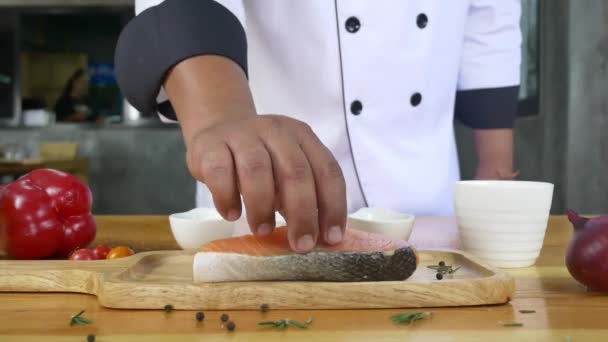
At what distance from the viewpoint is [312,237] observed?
75 cm

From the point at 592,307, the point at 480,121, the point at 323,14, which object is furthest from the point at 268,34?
the point at 592,307

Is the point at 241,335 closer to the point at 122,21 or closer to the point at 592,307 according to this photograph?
the point at 592,307

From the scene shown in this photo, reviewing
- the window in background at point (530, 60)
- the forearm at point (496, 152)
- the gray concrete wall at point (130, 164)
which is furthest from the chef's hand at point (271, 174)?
the gray concrete wall at point (130, 164)

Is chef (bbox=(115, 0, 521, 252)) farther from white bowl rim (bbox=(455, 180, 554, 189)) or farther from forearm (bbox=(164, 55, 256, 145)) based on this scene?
white bowl rim (bbox=(455, 180, 554, 189))

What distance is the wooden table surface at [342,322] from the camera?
65 cm

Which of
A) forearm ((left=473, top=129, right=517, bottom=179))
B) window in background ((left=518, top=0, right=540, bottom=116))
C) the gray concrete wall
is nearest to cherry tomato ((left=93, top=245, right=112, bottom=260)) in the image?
forearm ((left=473, top=129, right=517, bottom=179))

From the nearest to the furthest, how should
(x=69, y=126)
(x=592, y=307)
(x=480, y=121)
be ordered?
(x=592, y=307) < (x=480, y=121) < (x=69, y=126)

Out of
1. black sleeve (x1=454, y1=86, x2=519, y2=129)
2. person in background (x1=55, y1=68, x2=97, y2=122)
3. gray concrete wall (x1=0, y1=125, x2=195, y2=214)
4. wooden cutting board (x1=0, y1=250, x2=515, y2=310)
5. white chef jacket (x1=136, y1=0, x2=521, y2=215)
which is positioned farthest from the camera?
person in background (x1=55, y1=68, x2=97, y2=122)

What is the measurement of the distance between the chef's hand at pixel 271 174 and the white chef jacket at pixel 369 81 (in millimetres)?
764

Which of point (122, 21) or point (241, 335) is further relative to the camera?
point (122, 21)

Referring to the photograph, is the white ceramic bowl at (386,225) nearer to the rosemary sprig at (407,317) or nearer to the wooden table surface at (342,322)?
the wooden table surface at (342,322)

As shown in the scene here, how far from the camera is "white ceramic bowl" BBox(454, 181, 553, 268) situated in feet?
3.29

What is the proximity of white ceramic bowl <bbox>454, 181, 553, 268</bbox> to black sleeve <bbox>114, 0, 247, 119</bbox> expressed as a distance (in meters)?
0.41

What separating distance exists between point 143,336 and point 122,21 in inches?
265
